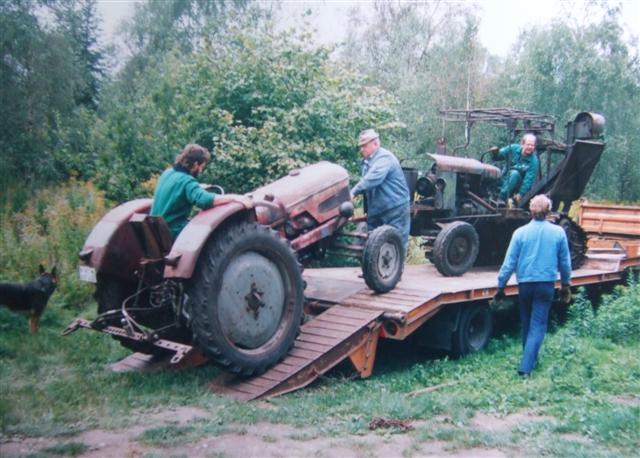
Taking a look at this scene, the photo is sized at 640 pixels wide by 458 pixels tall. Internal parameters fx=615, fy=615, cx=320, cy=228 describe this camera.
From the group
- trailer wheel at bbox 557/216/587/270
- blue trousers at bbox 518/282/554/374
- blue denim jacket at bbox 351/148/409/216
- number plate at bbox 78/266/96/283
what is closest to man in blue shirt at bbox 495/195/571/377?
blue trousers at bbox 518/282/554/374

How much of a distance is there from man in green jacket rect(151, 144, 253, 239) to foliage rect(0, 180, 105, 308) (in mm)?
3603

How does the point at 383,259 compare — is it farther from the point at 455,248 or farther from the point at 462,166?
the point at 462,166

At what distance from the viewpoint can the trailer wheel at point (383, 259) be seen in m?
6.11

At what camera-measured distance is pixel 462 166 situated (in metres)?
8.24

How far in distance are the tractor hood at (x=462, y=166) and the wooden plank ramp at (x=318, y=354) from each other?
2911 millimetres

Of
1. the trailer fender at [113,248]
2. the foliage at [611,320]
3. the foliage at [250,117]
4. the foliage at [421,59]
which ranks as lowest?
the foliage at [611,320]

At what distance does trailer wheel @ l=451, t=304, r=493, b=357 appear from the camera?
21.6 ft

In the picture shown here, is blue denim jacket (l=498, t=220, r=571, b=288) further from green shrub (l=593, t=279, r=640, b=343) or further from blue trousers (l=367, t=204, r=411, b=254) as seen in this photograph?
green shrub (l=593, t=279, r=640, b=343)

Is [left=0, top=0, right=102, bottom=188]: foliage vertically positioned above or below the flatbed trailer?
above

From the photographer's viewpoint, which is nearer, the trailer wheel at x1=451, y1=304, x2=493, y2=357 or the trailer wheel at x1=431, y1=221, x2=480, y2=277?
the trailer wheel at x1=451, y1=304, x2=493, y2=357

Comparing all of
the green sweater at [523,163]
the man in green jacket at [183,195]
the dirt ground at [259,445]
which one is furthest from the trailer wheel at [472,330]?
the man in green jacket at [183,195]

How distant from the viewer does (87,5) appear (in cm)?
994

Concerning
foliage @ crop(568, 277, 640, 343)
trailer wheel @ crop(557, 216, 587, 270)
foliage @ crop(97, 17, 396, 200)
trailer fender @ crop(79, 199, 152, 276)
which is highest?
foliage @ crop(97, 17, 396, 200)

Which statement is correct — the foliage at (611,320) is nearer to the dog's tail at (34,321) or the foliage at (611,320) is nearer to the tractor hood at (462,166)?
the tractor hood at (462,166)
